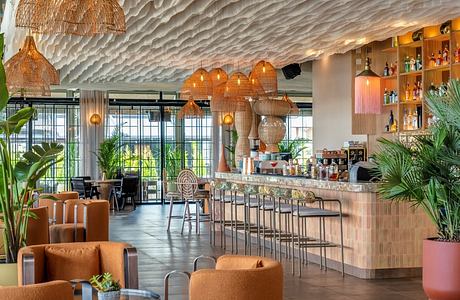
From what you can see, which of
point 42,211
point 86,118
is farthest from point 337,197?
point 86,118

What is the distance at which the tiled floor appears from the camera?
27.3 ft

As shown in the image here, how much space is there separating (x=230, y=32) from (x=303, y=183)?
2.43 metres

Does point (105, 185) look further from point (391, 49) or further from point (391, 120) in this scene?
point (391, 49)

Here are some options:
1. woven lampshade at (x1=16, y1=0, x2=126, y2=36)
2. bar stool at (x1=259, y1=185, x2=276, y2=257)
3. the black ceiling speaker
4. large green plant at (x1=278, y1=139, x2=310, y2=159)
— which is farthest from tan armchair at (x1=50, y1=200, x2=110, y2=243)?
large green plant at (x1=278, y1=139, x2=310, y2=159)

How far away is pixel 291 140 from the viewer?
23.7 metres

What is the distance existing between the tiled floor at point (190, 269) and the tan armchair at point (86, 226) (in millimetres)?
728

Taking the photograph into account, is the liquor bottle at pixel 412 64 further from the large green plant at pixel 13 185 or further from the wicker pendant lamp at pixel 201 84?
the large green plant at pixel 13 185

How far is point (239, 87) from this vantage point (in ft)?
41.7

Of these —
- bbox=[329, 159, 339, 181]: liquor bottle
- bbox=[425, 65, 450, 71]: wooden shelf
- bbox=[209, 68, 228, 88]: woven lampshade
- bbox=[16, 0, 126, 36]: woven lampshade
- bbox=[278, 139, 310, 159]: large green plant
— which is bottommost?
bbox=[329, 159, 339, 181]: liquor bottle

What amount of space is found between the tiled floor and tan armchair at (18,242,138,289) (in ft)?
7.34

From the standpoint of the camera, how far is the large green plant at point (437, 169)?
22.4 feet

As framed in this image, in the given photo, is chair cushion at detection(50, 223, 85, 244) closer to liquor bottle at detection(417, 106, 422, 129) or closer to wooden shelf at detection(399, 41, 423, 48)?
liquor bottle at detection(417, 106, 422, 129)

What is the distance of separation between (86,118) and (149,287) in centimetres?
1316

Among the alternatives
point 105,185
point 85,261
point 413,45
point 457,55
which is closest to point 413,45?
point 413,45
